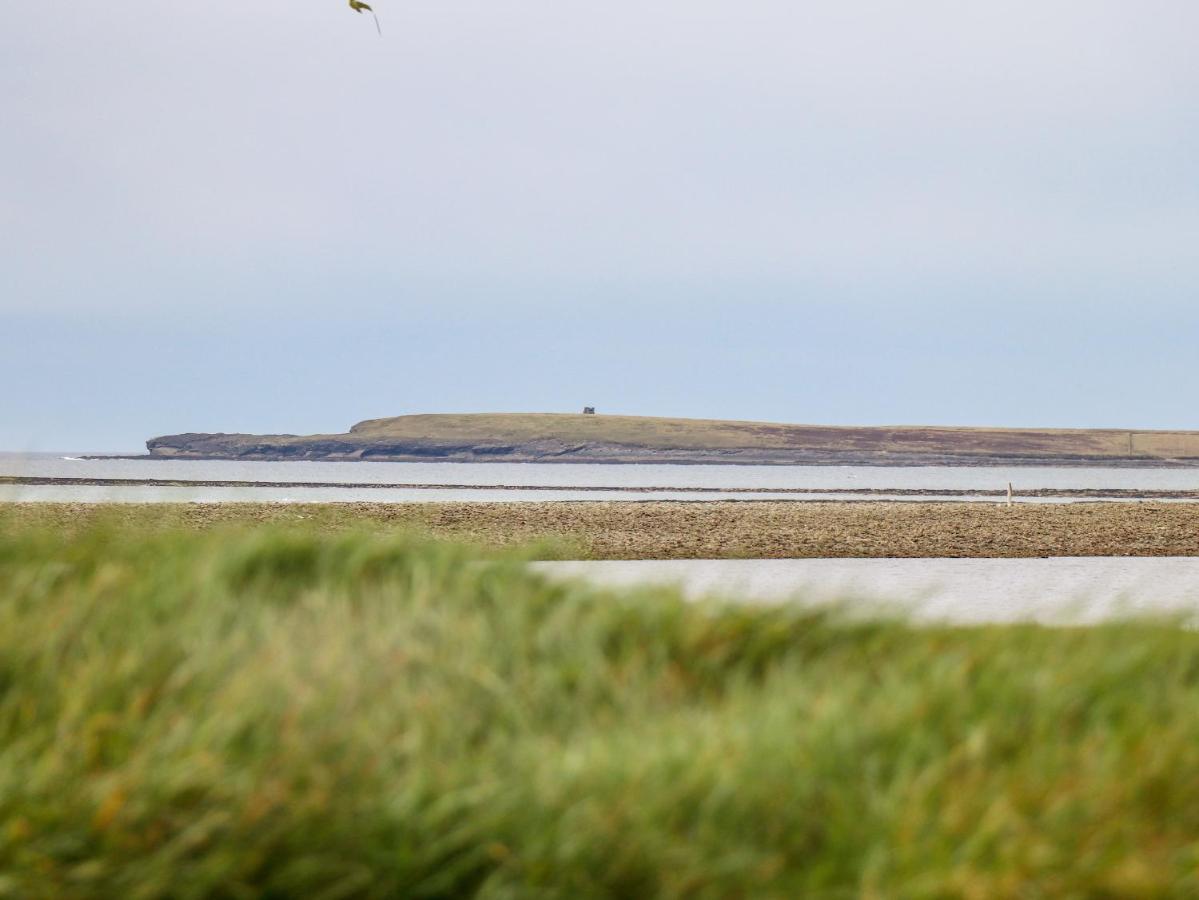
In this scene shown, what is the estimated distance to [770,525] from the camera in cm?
2030

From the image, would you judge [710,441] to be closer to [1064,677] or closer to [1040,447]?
[1040,447]

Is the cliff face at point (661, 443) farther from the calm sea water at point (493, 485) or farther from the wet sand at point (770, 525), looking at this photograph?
the wet sand at point (770, 525)

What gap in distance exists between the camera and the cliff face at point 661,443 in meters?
171

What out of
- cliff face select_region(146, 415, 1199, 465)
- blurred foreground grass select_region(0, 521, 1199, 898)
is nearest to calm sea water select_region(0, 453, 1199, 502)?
blurred foreground grass select_region(0, 521, 1199, 898)

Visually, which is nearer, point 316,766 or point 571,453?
Result: point 316,766

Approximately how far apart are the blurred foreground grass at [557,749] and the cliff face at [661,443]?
166m

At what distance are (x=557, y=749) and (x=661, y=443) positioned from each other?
169812mm

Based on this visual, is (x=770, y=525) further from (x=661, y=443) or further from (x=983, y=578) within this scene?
(x=661, y=443)

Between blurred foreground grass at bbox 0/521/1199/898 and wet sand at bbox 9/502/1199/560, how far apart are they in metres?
8.62

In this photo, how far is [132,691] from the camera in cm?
395

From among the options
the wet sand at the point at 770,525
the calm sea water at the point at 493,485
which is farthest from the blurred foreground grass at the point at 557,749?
the wet sand at the point at 770,525

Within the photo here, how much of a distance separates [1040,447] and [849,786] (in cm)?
17986

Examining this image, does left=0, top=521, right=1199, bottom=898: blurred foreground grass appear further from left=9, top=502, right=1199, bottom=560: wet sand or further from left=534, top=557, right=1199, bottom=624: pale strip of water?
left=9, top=502, right=1199, bottom=560: wet sand

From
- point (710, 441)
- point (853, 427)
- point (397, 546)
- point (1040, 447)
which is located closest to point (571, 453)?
point (710, 441)
